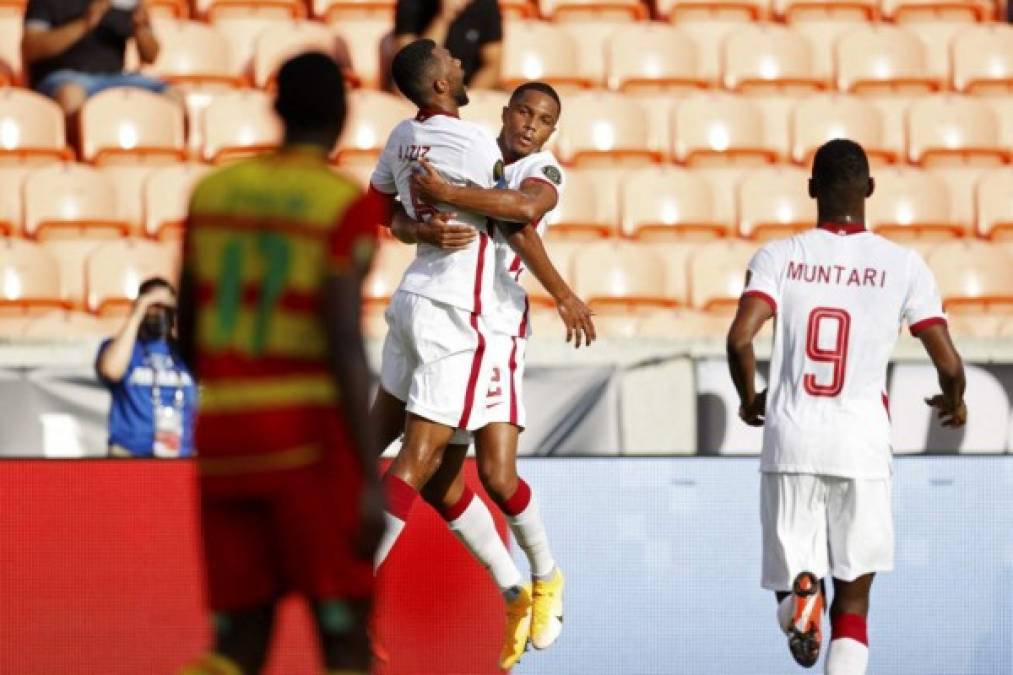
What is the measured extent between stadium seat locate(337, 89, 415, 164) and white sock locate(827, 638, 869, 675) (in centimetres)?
590

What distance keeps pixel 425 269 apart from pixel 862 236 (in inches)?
59.4

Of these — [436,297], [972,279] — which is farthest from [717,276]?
[436,297]

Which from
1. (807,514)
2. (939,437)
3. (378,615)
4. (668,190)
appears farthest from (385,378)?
(668,190)

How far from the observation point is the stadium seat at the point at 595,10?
13.4 m

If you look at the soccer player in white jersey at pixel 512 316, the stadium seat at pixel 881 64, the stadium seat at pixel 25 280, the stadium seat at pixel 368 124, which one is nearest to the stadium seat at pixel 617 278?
the stadium seat at pixel 368 124

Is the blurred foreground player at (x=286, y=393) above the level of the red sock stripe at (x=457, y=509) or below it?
above

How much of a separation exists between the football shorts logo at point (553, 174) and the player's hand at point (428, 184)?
→ 0.38 metres

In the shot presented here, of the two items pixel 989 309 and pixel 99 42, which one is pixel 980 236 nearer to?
pixel 989 309

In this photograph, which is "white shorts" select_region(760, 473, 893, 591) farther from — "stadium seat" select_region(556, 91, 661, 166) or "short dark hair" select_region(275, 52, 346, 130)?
"stadium seat" select_region(556, 91, 661, 166)

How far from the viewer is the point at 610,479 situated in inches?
307

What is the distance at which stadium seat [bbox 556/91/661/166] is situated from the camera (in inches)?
476

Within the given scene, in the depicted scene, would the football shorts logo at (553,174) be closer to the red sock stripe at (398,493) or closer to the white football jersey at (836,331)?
the white football jersey at (836,331)

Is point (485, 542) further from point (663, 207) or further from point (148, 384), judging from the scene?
point (663, 207)

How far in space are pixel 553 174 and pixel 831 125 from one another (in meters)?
5.81
